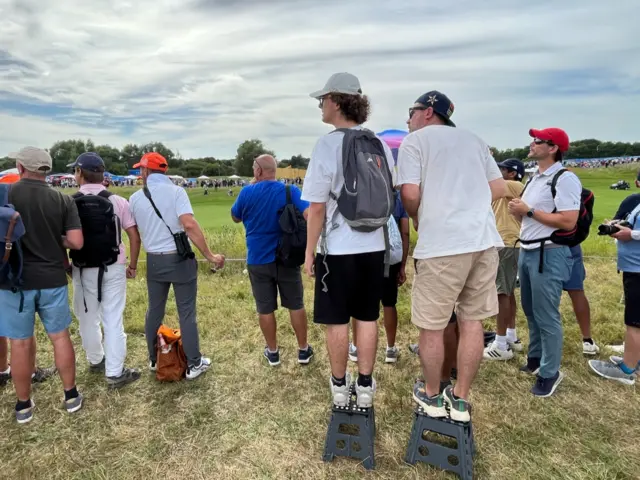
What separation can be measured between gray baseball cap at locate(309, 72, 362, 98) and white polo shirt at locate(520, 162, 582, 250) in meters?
1.71

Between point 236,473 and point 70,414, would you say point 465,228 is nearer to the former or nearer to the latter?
point 236,473

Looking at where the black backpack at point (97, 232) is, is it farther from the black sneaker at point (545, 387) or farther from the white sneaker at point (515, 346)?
the white sneaker at point (515, 346)

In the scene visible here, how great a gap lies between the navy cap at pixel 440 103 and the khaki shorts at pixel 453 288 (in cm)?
88

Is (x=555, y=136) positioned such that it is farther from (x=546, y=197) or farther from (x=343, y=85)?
(x=343, y=85)

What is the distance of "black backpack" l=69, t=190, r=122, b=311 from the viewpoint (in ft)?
10.8

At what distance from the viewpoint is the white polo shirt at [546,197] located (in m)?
2.96

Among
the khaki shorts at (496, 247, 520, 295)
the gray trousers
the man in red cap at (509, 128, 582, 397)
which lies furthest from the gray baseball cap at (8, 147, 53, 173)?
the khaki shorts at (496, 247, 520, 295)

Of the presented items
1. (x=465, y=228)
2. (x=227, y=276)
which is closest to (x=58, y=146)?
(x=227, y=276)

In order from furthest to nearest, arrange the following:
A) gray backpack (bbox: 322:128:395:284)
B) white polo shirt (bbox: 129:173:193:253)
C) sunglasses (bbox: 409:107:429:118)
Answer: white polo shirt (bbox: 129:173:193:253) → sunglasses (bbox: 409:107:429:118) → gray backpack (bbox: 322:128:395:284)

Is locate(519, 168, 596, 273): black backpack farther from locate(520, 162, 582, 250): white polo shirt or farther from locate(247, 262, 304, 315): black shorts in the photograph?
locate(247, 262, 304, 315): black shorts

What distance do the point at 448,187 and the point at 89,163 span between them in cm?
289

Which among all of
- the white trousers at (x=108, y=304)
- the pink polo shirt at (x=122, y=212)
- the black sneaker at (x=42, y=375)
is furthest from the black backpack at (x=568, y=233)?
the black sneaker at (x=42, y=375)

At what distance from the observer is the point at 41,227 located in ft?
9.66

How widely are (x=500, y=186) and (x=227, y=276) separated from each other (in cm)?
565
